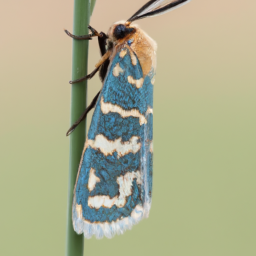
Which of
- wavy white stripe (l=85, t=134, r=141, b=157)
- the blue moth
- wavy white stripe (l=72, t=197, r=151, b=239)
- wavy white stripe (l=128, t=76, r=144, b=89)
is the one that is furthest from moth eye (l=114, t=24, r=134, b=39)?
wavy white stripe (l=72, t=197, r=151, b=239)

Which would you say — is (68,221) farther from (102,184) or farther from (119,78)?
(119,78)

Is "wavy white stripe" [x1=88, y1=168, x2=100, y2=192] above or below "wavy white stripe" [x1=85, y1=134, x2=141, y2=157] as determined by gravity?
below

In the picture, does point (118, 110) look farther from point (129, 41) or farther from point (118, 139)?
point (129, 41)

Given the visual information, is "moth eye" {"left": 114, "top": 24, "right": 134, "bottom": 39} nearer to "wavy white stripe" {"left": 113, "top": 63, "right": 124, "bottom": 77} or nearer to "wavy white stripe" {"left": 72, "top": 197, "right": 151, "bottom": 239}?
"wavy white stripe" {"left": 113, "top": 63, "right": 124, "bottom": 77}

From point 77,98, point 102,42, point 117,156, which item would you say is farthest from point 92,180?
point 102,42

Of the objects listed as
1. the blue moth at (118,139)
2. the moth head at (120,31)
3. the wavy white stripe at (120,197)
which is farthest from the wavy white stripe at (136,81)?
the wavy white stripe at (120,197)

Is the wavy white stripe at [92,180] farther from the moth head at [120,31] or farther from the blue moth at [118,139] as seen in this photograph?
the moth head at [120,31]

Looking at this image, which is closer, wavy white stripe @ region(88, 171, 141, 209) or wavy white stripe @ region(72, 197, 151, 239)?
wavy white stripe @ region(72, 197, 151, 239)
